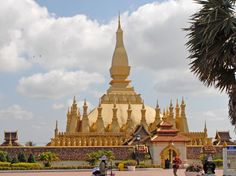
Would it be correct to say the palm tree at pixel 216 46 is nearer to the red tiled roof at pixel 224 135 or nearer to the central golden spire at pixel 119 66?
the red tiled roof at pixel 224 135

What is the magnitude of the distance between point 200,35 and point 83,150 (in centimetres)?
2923

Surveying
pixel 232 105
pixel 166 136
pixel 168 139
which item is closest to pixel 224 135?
pixel 166 136

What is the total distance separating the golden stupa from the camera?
5375 centimetres

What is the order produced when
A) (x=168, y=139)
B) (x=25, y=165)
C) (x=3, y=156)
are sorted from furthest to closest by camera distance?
1. (x=168, y=139)
2. (x=3, y=156)
3. (x=25, y=165)

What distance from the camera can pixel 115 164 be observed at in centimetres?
4172

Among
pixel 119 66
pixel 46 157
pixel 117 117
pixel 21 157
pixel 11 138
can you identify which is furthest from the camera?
pixel 119 66

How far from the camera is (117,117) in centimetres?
5800

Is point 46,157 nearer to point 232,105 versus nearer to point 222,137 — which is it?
point 222,137

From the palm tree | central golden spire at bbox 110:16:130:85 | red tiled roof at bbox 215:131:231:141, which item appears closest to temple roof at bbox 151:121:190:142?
red tiled roof at bbox 215:131:231:141

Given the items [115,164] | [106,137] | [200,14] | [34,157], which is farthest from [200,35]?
[106,137]

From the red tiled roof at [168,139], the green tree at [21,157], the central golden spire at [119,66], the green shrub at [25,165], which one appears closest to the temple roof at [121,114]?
the central golden spire at [119,66]

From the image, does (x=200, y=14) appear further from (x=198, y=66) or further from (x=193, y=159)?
(x=193, y=159)

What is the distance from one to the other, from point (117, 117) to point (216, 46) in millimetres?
41331

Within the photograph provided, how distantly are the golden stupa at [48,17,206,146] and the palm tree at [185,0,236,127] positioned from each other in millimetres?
33527
